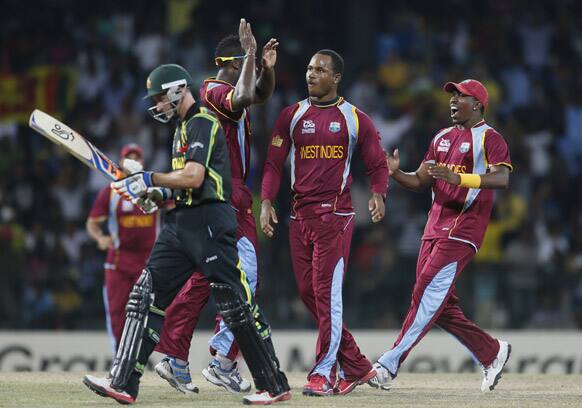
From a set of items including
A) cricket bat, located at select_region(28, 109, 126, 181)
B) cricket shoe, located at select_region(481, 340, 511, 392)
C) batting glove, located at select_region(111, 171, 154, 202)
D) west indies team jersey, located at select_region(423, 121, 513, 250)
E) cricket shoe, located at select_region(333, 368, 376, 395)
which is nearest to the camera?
batting glove, located at select_region(111, 171, 154, 202)

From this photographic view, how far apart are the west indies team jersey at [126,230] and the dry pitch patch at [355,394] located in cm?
186

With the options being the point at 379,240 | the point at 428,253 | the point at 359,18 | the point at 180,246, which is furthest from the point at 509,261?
the point at 180,246

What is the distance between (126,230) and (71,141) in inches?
173

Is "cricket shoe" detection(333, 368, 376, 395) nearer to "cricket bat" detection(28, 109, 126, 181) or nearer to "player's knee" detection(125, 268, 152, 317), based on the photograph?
"player's knee" detection(125, 268, 152, 317)

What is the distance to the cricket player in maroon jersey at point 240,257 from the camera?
920cm

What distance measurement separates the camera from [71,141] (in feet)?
27.9

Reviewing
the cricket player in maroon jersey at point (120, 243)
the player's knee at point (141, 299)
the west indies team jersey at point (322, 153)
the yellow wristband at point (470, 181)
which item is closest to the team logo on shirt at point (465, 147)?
the yellow wristband at point (470, 181)

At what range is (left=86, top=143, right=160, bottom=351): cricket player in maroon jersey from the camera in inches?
499

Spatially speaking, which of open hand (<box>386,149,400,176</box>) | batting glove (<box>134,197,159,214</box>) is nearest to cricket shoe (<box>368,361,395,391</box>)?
open hand (<box>386,149,400,176</box>)

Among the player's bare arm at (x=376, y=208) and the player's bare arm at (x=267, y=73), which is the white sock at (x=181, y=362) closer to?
the player's bare arm at (x=376, y=208)

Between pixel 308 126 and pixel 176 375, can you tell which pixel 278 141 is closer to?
pixel 308 126

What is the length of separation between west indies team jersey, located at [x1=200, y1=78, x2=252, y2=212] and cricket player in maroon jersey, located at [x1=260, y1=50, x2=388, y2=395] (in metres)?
0.23

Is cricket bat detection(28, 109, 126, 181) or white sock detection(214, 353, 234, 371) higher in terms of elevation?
cricket bat detection(28, 109, 126, 181)

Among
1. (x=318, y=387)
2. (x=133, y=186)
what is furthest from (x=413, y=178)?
(x=133, y=186)
